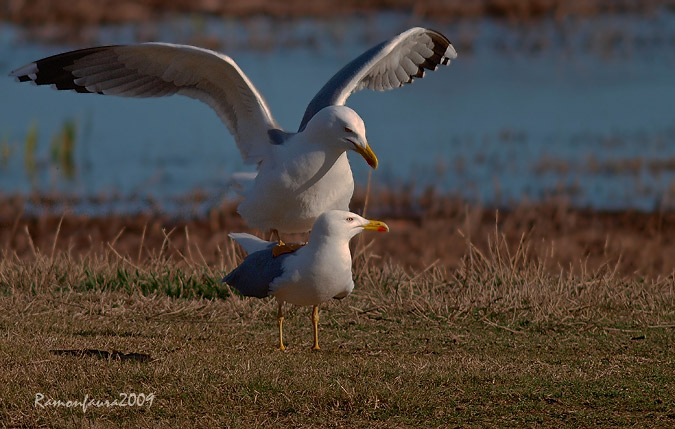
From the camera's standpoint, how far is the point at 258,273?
587cm

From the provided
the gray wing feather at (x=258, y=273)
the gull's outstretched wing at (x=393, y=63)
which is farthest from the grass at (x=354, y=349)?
the gull's outstretched wing at (x=393, y=63)

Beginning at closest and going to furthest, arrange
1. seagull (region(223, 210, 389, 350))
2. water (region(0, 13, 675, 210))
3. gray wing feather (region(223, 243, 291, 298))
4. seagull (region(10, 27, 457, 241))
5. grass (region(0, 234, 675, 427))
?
1. grass (region(0, 234, 675, 427))
2. seagull (region(223, 210, 389, 350))
3. gray wing feather (region(223, 243, 291, 298))
4. seagull (region(10, 27, 457, 241))
5. water (region(0, 13, 675, 210))

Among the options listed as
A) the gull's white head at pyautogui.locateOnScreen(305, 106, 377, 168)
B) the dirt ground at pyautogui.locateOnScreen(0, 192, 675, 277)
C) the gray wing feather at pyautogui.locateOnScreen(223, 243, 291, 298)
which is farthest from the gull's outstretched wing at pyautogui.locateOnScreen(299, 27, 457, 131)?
the dirt ground at pyautogui.locateOnScreen(0, 192, 675, 277)

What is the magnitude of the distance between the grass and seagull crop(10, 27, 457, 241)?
75 cm

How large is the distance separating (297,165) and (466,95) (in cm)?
1750

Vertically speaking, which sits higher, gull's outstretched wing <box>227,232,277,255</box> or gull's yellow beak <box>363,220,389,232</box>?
gull's yellow beak <box>363,220,389,232</box>

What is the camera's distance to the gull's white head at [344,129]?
599 cm

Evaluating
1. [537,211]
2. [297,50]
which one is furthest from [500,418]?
[297,50]

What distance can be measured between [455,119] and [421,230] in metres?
8.11

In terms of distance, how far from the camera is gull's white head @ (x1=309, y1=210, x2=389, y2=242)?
5652mm

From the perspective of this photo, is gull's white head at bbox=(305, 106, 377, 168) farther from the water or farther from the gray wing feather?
the water

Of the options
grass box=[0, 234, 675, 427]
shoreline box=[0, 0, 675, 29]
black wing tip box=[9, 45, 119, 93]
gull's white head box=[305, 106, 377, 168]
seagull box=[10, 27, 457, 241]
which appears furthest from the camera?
shoreline box=[0, 0, 675, 29]

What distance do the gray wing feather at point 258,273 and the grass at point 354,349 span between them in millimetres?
318

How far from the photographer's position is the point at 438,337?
6.39m
